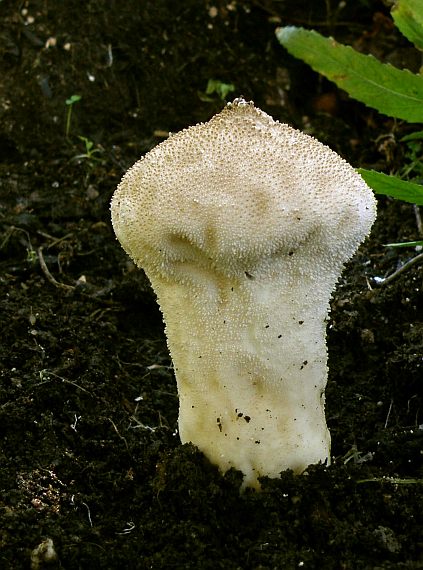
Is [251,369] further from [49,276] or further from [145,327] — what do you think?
[49,276]

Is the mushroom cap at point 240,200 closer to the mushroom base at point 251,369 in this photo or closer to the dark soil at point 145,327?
the mushroom base at point 251,369

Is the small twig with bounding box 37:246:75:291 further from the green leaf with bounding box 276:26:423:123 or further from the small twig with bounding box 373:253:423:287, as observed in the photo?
the green leaf with bounding box 276:26:423:123

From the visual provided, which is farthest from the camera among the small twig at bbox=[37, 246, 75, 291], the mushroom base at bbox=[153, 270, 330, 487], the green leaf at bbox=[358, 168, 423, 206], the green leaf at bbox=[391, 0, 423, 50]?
the small twig at bbox=[37, 246, 75, 291]

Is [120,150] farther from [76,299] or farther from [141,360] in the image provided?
[141,360]

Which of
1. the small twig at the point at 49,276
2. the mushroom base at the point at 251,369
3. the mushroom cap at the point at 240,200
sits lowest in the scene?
the small twig at the point at 49,276

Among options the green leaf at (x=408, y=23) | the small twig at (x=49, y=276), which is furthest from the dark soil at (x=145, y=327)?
the green leaf at (x=408, y=23)

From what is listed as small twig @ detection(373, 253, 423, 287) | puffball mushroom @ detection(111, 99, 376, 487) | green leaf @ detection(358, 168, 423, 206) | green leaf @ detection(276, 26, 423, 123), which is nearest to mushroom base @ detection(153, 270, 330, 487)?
puffball mushroom @ detection(111, 99, 376, 487)

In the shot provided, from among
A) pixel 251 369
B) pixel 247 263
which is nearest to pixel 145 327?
pixel 251 369
